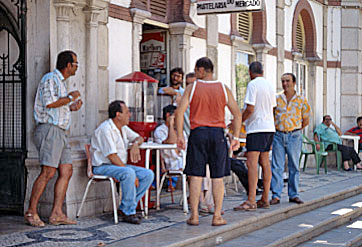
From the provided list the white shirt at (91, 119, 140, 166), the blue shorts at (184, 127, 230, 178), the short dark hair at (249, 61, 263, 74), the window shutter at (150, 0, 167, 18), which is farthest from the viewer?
the window shutter at (150, 0, 167, 18)

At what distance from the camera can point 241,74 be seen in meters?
13.2

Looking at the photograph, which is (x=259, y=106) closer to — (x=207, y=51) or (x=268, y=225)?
(x=268, y=225)

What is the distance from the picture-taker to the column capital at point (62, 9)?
7555mm

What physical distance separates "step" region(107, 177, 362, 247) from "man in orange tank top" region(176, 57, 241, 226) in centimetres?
19

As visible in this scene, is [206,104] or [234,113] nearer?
[206,104]

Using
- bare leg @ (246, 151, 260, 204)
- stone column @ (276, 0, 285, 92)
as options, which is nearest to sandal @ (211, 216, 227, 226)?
bare leg @ (246, 151, 260, 204)

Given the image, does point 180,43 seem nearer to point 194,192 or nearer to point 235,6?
point 235,6

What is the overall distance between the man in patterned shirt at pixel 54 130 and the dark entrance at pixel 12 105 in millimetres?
778

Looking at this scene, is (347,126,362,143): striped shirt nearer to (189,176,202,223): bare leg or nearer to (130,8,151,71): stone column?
(130,8,151,71): stone column

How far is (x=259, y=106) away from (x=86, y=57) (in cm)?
231

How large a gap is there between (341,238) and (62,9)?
4.38 metres

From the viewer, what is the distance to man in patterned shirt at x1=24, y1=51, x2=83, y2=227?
22.9ft

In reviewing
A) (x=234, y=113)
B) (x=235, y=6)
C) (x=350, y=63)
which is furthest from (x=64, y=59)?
(x=350, y=63)

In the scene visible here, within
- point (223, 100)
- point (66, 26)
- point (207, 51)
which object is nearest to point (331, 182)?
point (207, 51)
